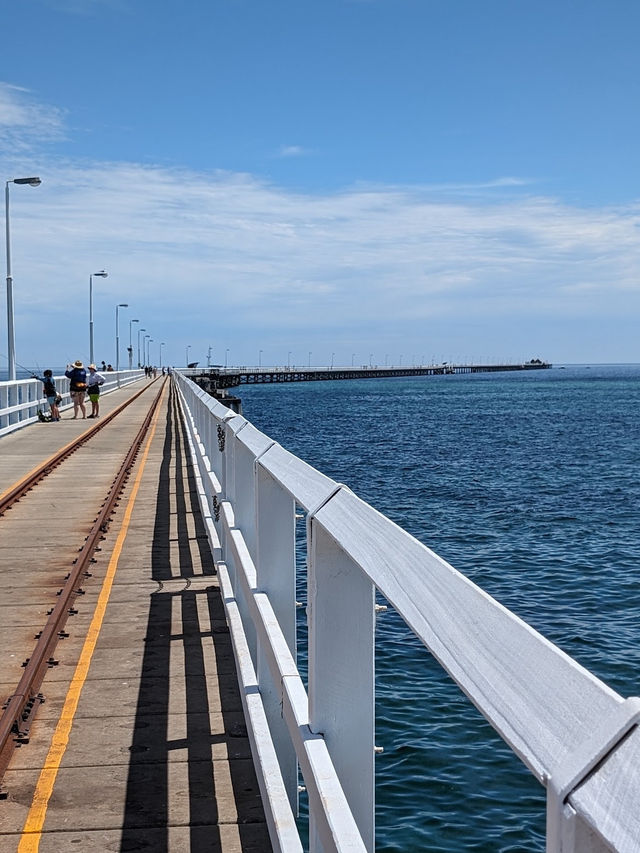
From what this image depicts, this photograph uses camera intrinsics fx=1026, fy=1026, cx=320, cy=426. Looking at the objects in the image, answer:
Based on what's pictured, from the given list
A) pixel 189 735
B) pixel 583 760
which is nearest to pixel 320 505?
pixel 583 760

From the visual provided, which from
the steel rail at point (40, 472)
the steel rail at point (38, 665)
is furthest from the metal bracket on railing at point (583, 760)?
the steel rail at point (40, 472)

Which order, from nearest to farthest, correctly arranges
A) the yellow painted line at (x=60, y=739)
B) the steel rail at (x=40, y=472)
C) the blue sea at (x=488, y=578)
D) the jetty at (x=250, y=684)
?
1. the jetty at (x=250, y=684)
2. the yellow painted line at (x=60, y=739)
3. the blue sea at (x=488, y=578)
4. the steel rail at (x=40, y=472)

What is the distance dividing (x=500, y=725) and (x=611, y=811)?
374mm

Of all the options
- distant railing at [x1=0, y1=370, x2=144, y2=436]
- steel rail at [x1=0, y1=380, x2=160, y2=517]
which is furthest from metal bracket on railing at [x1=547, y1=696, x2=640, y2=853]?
distant railing at [x1=0, y1=370, x2=144, y2=436]

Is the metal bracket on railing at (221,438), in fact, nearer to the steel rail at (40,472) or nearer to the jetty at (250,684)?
the jetty at (250,684)

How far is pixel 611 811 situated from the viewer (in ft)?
3.62

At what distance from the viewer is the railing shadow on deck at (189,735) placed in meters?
4.38

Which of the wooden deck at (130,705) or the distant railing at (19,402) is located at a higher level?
the distant railing at (19,402)

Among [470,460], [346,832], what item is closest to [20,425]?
[470,460]

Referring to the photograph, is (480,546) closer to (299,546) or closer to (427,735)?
(299,546)

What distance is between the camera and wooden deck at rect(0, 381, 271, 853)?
14.4 feet

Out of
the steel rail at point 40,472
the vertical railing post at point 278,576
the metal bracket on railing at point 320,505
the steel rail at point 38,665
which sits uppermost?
the metal bracket on railing at point 320,505

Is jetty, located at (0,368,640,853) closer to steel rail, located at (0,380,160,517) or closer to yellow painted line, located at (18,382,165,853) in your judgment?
yellow painted line, located at (18,382,165,853)

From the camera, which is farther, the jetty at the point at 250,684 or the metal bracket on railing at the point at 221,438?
the metal bracket on railing at the point at 221,438
